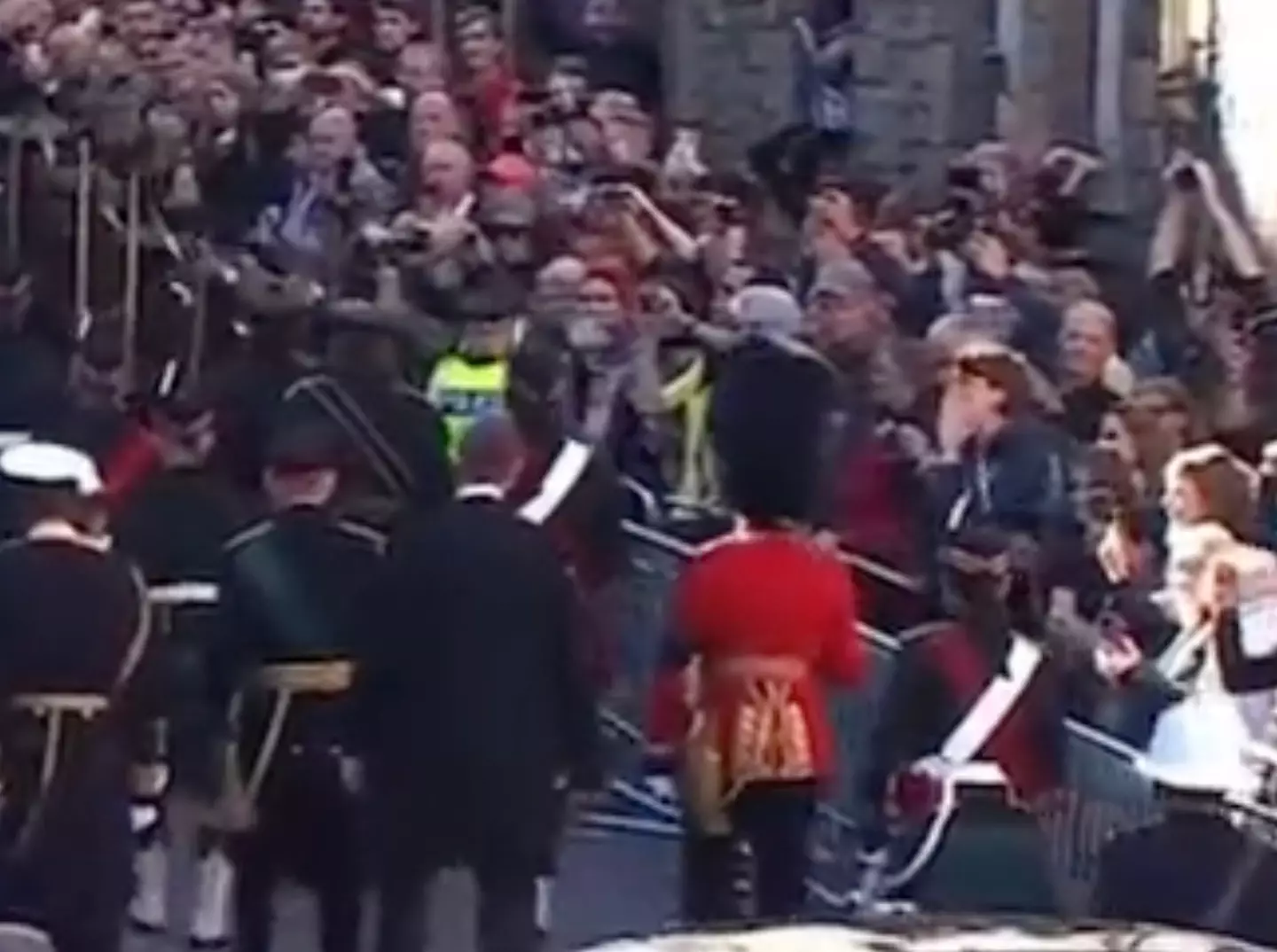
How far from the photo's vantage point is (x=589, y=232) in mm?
19844

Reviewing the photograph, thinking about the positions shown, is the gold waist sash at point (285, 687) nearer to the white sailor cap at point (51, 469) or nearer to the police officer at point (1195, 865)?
the white sailor cap at point (51, 469)

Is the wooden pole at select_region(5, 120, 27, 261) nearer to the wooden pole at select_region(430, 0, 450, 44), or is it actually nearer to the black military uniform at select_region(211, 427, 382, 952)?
the black military uniform at select_region(211, 427, 382, 952)

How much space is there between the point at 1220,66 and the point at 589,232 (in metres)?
8.76

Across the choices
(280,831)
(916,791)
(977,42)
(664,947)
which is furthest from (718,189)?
(664,947)

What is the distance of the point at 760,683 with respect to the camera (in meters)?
13.5

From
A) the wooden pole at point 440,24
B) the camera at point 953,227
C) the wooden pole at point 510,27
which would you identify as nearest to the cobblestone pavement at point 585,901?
the camera at point 953,227

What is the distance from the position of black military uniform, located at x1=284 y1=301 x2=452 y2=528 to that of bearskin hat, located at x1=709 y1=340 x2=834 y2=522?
2.63 feet

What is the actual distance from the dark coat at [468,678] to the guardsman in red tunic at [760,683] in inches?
12.8

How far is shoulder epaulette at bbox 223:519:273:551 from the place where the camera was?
43.9 ft

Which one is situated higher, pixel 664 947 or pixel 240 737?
pixel 664 947

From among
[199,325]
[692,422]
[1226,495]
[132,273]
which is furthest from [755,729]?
[132,273]

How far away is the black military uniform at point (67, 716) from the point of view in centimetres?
1262

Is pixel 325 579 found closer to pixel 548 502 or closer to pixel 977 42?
pixel 548 502

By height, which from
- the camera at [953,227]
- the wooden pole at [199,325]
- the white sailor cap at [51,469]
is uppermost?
the white sailor cap at [51,469]
